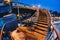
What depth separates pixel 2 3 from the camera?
138 inches

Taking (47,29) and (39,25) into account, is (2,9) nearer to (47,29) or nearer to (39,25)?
(39,25)

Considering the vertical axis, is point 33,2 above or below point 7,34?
above

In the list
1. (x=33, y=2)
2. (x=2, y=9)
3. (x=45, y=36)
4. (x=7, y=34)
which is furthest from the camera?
(x=2, y=9)

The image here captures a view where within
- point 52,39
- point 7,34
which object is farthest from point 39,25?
point 7,34

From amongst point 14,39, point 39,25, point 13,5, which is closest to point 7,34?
point 14,39

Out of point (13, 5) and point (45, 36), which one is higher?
point (13, 5)

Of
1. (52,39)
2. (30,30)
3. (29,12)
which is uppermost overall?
(29,12)

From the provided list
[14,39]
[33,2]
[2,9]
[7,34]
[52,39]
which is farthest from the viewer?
[2,9]

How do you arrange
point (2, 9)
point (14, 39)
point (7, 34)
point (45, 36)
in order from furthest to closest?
point (2, 9)
point (7, 34)
point (14, 39)
point (45, 36)

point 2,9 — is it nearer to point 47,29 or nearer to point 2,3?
point 2,3

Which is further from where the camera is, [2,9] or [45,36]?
[2,9]

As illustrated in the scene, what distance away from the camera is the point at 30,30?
7.91 feet

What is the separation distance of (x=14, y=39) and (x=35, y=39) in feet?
1.13

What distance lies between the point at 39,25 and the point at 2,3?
1466 mm
